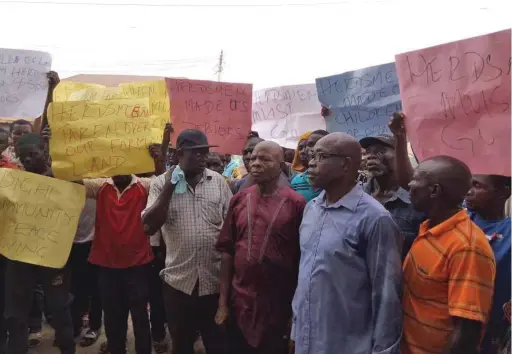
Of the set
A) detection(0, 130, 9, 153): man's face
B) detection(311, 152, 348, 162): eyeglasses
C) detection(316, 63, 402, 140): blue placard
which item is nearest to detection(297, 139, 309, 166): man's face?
detection(316, 63, 402, 140): blue placard

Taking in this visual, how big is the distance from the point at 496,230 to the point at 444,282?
0.70 metres

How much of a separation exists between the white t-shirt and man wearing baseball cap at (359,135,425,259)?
9.12ft

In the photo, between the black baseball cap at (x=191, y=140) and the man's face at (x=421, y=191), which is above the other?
the black baseball cap at (x=191, y=140)

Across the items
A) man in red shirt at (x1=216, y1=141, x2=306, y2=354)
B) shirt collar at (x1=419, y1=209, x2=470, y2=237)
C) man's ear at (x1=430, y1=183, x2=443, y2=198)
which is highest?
man's ear at (x1=430, y1=183, x2=443, y2=198)

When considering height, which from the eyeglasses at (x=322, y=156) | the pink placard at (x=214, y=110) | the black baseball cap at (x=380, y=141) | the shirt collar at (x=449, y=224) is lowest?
the shirt collar at (x=449, y=224)

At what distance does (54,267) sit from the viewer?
12.9 feet

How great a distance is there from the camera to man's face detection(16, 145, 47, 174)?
13.4 feet

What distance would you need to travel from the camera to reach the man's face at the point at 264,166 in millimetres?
3484

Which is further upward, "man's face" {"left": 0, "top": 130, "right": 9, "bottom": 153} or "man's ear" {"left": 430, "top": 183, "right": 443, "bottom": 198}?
"man's face" {"left": 0, "top": 130, "right": 9, "bottom": 153}

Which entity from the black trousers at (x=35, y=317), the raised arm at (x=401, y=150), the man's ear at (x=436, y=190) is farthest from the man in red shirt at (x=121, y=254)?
the man's ear at (x=436, y=190)

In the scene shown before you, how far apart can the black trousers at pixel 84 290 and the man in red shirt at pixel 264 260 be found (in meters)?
2.14

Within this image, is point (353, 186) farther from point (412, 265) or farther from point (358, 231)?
point (412, 265)

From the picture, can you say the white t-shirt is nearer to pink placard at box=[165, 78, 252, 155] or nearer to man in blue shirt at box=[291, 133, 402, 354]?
A: pink placard at box=[165, 78, 252, 155]

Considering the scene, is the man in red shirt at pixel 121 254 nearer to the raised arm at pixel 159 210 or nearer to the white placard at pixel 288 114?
the raised arm at pixel 159 210
